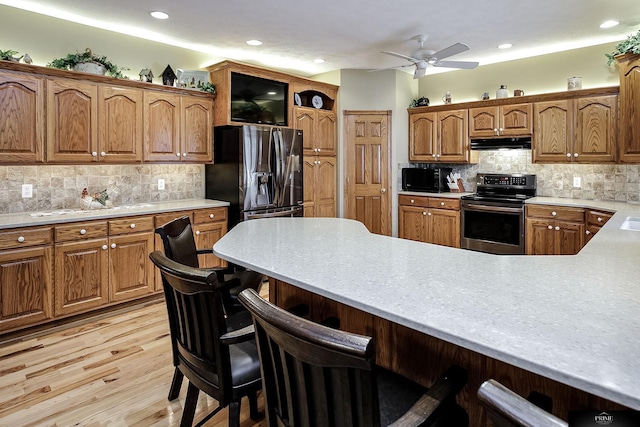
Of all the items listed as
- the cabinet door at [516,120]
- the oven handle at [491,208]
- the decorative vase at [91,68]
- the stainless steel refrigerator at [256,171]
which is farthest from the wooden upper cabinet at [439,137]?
the decorative vase at [91,68]

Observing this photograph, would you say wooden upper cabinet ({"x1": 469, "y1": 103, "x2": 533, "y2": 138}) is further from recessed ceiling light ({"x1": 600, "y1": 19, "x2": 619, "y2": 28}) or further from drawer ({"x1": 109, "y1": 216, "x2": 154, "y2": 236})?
drawer ({"x1": 109, "y1": 216, "x2": 154, "y2": 236})

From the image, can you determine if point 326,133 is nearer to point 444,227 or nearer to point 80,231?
point 444,227

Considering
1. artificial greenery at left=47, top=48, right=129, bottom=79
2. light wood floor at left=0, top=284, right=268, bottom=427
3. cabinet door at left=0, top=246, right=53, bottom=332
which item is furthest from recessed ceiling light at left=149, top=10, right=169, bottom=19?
light wood floor at left=0, top=284, right=268, bottom=427

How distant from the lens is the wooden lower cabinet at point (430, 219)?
5.24 meters

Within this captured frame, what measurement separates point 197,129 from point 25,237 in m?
1.94

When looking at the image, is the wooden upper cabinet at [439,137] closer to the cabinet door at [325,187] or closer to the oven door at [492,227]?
the oven door at [492,227]

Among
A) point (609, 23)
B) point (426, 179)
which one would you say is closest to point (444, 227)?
point (426, 179)

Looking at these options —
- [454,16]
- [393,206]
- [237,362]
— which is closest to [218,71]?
[454,16]

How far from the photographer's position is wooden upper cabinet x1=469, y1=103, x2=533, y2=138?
484 cm

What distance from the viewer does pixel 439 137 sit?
560 centimetres

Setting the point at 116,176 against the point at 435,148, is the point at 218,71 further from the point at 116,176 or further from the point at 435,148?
the point at 435,148

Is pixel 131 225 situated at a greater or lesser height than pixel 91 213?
lesser

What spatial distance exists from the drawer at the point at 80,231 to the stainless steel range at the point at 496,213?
13.3ft

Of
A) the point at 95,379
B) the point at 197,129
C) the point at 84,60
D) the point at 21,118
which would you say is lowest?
the point at 95,379
